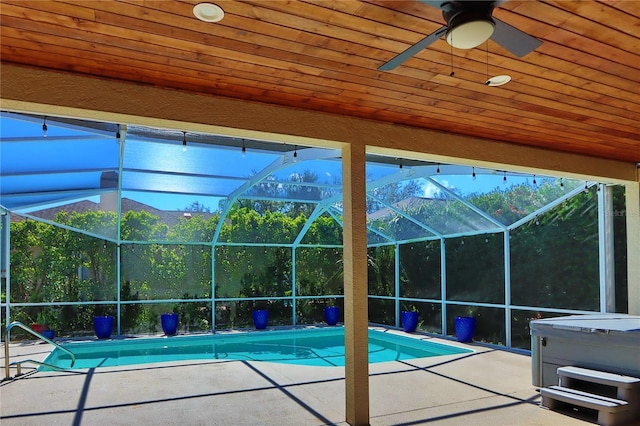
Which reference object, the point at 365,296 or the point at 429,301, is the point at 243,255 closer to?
the point at 429,301

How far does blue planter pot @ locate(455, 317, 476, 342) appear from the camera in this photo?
9344mm

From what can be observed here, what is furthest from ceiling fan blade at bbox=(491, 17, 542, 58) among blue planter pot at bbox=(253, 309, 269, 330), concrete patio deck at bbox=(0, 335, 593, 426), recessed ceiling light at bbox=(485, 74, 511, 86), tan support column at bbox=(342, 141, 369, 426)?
blue planter pot at bbox=(253, 309, 269, 330)

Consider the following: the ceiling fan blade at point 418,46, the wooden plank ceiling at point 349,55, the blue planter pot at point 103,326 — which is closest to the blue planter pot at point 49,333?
the blue planter pot at point 103,326

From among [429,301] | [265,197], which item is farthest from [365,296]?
[429,301]

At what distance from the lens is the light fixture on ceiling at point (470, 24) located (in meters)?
2.27

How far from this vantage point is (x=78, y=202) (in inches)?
399

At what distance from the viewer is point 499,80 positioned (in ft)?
11.9

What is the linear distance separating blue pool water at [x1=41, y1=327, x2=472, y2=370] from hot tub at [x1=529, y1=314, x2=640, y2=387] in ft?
9.34

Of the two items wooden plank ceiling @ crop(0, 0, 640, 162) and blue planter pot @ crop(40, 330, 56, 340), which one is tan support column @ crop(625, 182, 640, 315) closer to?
wooden plank ceiling @ crop(0, 0, 640, 162)

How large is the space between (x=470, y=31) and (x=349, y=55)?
1027 millimetres

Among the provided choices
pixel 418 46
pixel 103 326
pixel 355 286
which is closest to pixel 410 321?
pixel 103 326

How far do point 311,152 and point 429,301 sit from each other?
192 inches

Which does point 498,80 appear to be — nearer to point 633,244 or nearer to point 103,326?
point 633,244


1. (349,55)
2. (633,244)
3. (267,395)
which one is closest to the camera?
(349,55)
